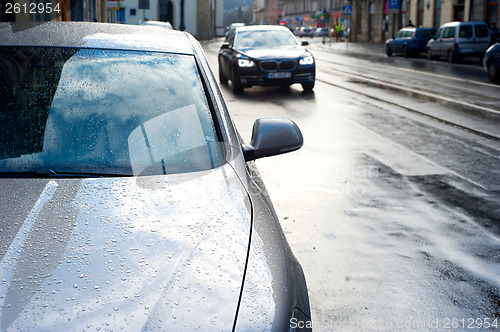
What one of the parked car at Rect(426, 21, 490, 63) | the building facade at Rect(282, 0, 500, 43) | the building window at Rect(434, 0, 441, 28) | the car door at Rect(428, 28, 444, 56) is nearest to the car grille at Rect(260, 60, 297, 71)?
the parked car at Rect(426, 21, 490, 63)

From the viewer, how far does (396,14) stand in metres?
54.9

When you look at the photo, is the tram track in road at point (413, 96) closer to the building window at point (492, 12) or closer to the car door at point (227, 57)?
the car door at point (227, 57)

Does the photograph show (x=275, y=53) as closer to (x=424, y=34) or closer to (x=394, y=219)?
(x=394, y=219)

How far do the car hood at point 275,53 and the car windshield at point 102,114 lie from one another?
43.3ft

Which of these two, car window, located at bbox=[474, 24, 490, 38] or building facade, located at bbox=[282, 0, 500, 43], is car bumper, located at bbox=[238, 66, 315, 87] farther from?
building facade, located at bbox=[282, 0, 500, 43]

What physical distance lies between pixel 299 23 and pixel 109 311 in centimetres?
12479

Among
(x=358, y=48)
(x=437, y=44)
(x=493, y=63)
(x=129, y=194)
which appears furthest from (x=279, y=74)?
(x=358, y=48)

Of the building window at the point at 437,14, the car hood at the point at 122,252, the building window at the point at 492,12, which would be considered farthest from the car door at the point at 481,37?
the car hood at the point at 122,252

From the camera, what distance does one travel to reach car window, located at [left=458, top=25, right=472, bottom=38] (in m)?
29.7

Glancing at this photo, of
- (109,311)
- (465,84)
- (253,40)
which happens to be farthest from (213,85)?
(465,84)

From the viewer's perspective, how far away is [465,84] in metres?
18.8

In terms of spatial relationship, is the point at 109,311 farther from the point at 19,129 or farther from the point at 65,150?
the point at 19,129

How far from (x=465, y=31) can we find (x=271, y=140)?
95.7 ft

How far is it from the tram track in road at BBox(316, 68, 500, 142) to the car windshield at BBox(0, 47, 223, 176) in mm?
7554
